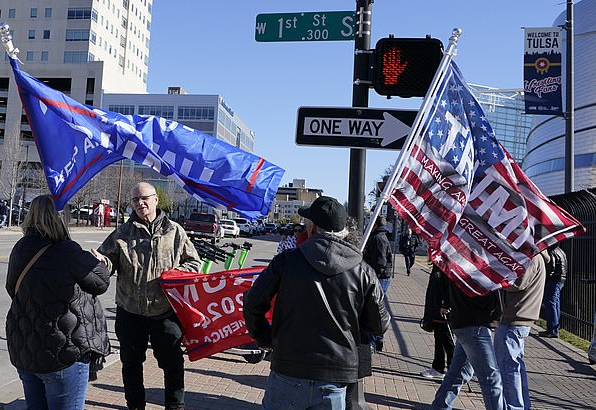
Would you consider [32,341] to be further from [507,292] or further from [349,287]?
[507,292]

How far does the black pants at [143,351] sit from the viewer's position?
4.62 metres

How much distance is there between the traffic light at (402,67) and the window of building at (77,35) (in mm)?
84730

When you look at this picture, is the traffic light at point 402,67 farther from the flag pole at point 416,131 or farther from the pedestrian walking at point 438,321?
the pedestrian walking at point 438,321

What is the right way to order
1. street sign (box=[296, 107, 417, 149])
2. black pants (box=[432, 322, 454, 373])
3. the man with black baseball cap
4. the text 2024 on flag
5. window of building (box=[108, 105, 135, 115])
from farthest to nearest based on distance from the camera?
window of building (box=[108, 105, 135, 115]) < black pants (box=[432, 322, 454, 373]) < street sign (box=[296, 107, 417, 149]) < the text 2024 on flag < the man with black baseball cap

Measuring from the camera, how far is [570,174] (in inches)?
504

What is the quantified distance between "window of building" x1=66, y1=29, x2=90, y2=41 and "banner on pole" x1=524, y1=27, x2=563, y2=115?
260 ft

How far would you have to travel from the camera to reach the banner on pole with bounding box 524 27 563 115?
12289 mm

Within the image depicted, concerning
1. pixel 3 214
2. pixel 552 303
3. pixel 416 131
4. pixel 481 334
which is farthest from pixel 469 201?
pixel 3 214

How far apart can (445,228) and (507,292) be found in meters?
1.18

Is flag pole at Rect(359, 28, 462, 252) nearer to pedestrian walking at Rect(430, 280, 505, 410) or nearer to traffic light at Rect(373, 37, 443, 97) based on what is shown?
traffic light at Rect(373, 37, 443, 97)

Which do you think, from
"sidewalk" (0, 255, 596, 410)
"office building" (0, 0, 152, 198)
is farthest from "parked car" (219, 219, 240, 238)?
"office building" (0, 0, 152, 198)

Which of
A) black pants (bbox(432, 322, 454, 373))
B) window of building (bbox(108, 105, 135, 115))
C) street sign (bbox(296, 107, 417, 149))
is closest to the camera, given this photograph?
street sign (bbox(296, 107, 417, 149))

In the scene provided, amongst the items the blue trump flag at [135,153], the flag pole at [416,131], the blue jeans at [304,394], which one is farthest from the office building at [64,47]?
Result: the blue jeans at [304,394]

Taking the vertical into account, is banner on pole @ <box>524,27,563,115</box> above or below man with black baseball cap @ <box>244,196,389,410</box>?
above
